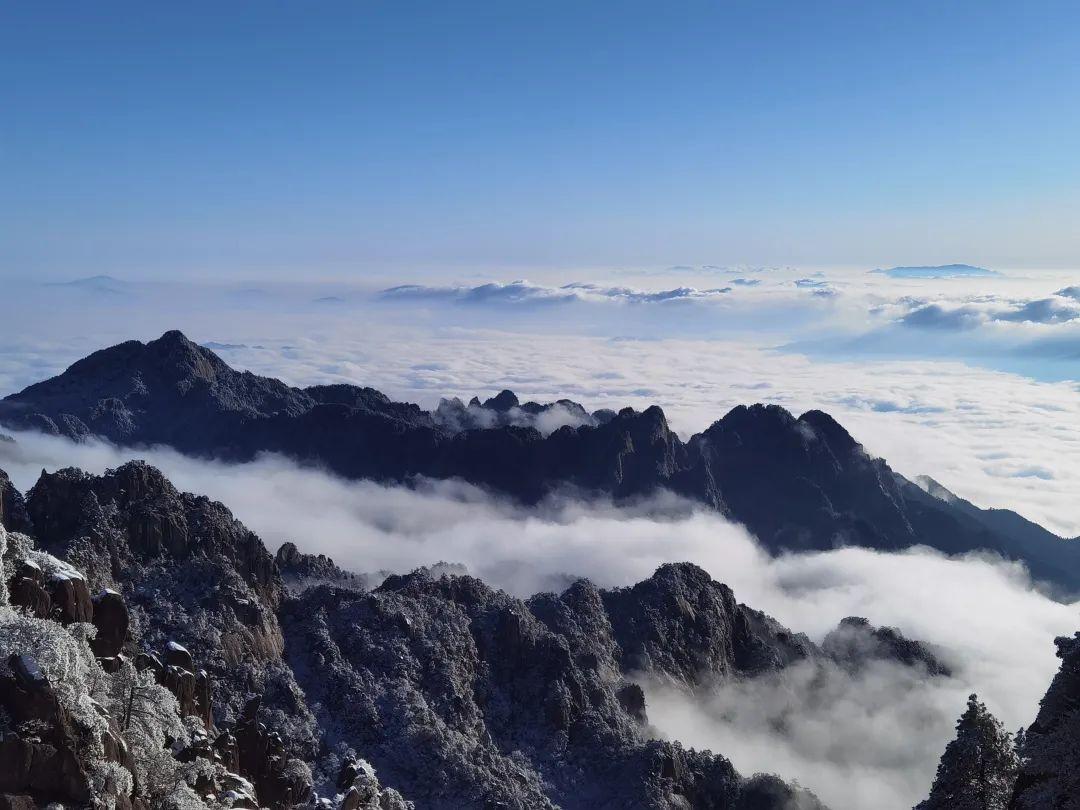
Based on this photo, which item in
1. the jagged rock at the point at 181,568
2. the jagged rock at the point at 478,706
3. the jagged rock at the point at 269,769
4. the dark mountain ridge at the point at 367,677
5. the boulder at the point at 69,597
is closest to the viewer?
the boulder at the point at 69,597

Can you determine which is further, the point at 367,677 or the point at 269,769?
the point at 367,677

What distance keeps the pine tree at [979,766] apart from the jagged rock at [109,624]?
58.9 meters

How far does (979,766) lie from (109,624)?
62.1 m

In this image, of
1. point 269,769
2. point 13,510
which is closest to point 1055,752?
point 269,769

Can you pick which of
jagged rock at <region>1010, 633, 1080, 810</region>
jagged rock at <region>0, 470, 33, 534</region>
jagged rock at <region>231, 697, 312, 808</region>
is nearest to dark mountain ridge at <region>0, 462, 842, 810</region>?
jagged rock at <region>231, 697, 312, 808</region>

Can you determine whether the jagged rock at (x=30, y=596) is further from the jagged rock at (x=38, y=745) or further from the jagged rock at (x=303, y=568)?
the jagged rock at (x=303, y=568)

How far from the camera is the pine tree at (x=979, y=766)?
6569cm

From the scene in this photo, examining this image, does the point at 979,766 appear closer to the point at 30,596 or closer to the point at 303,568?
the point at 30,596

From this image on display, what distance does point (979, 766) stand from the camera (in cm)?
6681

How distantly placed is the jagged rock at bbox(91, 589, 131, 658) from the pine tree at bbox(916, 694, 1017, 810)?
5888 centimetres

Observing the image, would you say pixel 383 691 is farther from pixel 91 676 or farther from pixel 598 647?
pixel 91 676

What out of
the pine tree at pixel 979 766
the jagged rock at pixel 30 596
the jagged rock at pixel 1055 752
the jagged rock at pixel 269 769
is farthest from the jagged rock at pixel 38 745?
the pine tree at pixel 979 766

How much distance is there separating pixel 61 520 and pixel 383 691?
172 ft

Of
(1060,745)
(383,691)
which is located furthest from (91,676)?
(383,691)
